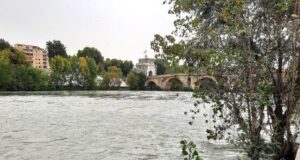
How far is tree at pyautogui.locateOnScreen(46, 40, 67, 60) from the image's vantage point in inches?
4254

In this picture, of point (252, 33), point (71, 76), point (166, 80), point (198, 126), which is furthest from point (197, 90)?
point (166, 80)

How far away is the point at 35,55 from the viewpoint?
128125 mm

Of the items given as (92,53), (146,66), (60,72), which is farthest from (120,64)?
(60,72)

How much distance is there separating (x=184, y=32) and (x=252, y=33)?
1404 mm

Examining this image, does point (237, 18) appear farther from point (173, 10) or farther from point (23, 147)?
point (23, 147)

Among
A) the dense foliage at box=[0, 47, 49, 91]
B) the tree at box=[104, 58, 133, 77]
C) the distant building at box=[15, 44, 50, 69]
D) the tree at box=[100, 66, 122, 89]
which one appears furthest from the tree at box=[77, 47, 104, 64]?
the dense foliage at box=[0, 47, 49, 91]

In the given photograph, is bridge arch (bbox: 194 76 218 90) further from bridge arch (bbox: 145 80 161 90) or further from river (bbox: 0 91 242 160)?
bridge arch (bbox: 145 80 161 90)

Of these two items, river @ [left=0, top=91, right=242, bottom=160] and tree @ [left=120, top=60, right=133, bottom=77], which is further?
tree @ [left=120, top=60, right=133, bottom=77]

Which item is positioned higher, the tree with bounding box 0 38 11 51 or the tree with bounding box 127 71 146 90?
the tree with bounding box 0 38 11 51

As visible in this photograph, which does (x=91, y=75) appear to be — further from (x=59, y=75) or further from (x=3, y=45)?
(x=3, y=45)

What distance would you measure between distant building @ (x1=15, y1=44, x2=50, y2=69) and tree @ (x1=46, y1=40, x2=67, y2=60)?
53.8 ft

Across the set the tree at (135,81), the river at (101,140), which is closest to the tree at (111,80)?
the tree at (135,81)

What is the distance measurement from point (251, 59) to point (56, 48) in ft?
345

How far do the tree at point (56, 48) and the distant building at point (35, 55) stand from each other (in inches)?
645
